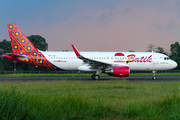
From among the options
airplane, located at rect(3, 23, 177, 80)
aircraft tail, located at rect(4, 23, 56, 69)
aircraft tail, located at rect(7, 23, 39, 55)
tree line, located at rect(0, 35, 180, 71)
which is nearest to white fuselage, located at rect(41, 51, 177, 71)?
airplane, located at rect(3, 23, 177, 80)

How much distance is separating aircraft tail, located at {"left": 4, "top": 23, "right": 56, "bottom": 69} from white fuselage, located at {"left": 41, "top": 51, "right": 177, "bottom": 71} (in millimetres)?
836

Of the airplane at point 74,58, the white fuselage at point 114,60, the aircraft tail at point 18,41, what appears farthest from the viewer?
the aircraft tail at point 18,41

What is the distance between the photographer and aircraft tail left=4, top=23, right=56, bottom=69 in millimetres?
22013

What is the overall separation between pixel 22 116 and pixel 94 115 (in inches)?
75.1

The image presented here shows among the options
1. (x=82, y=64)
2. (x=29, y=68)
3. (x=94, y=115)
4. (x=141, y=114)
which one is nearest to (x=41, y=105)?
(x=94, y=115)

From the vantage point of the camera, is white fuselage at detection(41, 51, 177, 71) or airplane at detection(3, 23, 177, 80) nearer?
airplane at detection(3, 23, 177, 80)

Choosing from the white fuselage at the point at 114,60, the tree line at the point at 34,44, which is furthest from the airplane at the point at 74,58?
the tree line at the point at 34,44

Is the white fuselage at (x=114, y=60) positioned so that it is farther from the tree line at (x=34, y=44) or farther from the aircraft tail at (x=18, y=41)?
the tree line at (x=34, y=44)

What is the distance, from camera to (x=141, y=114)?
5.11m

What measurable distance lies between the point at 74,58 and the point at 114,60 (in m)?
5.00

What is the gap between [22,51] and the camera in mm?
A: 22688

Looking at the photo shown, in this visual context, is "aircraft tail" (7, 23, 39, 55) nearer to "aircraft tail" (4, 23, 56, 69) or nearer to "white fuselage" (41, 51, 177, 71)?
"aircraft tail" (4, 23, 56, 69)

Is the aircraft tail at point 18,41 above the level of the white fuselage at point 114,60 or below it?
above

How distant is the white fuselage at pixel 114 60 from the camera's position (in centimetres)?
2223
